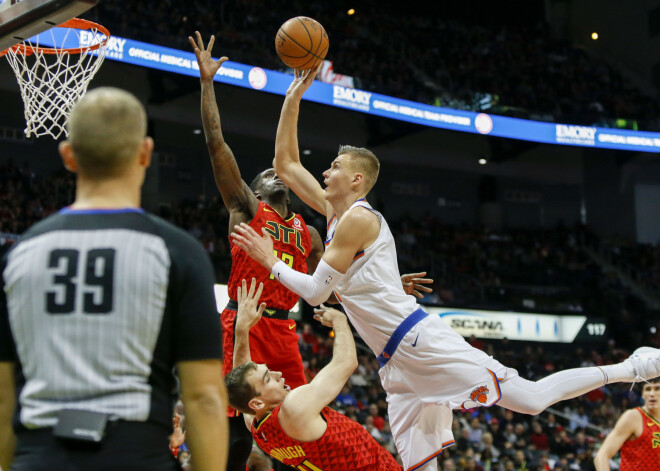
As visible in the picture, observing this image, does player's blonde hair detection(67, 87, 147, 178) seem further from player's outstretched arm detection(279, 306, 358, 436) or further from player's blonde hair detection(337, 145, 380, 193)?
player's blonde hair detection(337, 145, 380, 193)

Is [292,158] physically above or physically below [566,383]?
above

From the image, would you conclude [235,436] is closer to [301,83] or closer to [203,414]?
[301,83]

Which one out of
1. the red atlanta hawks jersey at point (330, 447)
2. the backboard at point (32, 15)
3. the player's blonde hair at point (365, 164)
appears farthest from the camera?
the player's blonde hair at point (365, 164)

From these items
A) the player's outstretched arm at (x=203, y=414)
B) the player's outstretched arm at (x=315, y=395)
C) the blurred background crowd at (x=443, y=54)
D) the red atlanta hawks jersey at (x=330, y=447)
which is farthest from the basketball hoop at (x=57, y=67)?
the blurred background crowd at (x=443, y=54)

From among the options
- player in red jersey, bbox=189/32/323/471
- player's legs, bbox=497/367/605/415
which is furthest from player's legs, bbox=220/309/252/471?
player's legs, bbox=497/367/605/415

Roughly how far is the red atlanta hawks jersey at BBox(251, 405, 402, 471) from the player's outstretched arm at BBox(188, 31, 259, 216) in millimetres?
1707

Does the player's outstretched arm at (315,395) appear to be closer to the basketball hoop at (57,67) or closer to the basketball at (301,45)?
the basketball at (301,45)

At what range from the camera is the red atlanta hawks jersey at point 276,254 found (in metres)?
5.30

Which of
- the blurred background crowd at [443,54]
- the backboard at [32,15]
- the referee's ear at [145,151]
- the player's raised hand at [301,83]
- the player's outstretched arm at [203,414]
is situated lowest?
the player's outstretched arm at [203,414]

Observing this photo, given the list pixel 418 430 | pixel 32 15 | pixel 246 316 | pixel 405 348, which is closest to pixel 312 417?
pixel 246 316

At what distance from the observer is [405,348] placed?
4.61 m

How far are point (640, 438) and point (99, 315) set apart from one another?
6.54 m

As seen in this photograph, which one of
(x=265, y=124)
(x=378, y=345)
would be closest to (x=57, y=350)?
(x=378, y=345)

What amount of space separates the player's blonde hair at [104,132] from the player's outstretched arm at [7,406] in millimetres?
589
